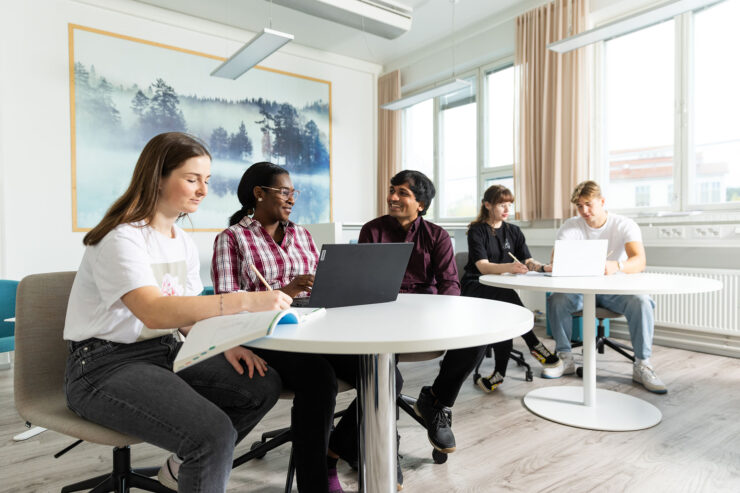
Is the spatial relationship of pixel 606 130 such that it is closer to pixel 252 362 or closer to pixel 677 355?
pixel 677 355

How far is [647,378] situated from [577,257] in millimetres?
981

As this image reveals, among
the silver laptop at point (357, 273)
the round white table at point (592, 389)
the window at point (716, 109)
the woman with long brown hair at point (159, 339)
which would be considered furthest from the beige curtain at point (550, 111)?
the woman with long brown hair at point (159, 339)

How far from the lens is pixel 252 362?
4.26 feet

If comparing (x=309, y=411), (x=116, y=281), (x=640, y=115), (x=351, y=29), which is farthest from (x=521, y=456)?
(x=351, y=29)

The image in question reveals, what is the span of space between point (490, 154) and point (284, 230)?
383 cm

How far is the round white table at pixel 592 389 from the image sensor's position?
1.98 m

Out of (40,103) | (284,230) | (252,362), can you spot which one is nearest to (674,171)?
(284,230)

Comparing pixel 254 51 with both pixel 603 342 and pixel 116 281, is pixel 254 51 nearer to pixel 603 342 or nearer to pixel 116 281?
pixel 116 281

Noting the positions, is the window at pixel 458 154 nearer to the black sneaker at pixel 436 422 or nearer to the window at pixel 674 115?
Result: the window at pixel 674 115

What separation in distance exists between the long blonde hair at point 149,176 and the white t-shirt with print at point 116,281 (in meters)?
0.04

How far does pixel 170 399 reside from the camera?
1070mm

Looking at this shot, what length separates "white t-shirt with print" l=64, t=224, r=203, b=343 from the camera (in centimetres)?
113

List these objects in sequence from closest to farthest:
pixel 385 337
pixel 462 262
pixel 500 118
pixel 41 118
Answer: pixel 385 337 → pixel 462 262 → pixel 41 118 → pixel 500 118

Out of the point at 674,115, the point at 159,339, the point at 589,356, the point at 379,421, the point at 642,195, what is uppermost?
the point at 674,115
